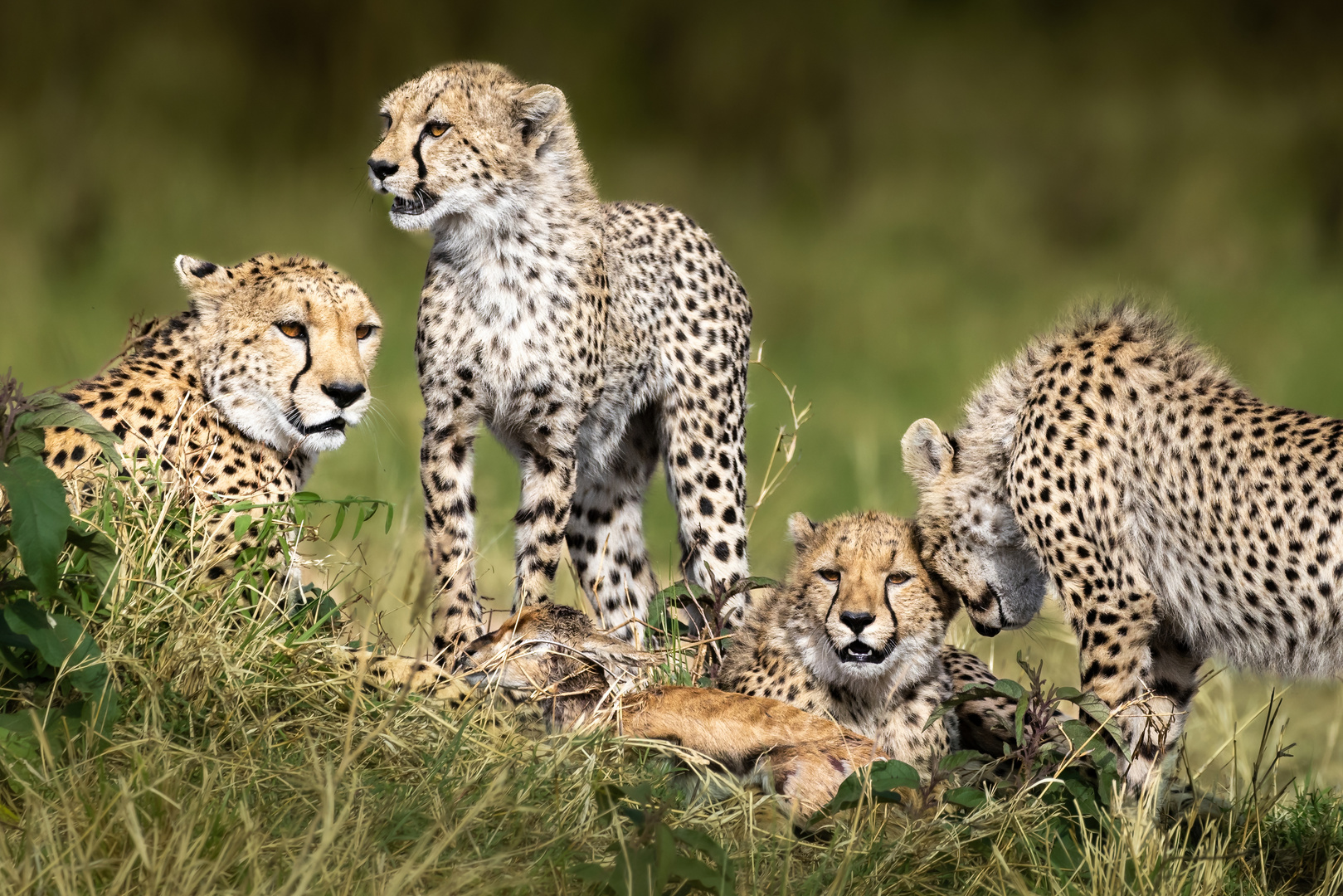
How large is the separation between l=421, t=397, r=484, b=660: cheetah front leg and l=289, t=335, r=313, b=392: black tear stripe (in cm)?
50

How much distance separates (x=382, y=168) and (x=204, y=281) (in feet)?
1.78

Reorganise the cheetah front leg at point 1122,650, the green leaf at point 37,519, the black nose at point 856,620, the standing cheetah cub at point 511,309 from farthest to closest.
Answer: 1. the standing cheetah cub at point 511,309
2. the cheetah front leg at point 1122,650
3. the black nose at point 856,620
4. the green leaf at point 37,519

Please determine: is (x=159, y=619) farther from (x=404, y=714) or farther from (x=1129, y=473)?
(x=1129, y=473)

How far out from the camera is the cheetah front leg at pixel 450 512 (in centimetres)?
390

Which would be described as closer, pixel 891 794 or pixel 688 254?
pixel 891 794

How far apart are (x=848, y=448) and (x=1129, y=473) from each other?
538cm

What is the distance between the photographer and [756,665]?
3.62 m

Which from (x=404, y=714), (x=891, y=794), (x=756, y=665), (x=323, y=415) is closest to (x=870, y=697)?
(x=756, y=665)

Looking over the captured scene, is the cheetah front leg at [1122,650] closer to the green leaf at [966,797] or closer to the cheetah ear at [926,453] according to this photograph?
the cheetah ear at [926,453]

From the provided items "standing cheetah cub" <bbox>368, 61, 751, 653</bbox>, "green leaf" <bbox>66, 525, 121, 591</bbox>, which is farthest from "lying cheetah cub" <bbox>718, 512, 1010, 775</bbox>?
"green leaf" <bbox>66, 525, 121, 591</bbox>

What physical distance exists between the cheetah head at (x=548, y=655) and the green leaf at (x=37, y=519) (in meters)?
Result: 1.03

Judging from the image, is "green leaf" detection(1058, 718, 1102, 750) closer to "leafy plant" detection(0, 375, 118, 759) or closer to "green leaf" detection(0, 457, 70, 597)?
"leafy plant" detection(0, 375, 118, 759)

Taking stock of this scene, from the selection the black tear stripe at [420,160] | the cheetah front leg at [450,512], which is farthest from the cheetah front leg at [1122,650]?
the black tear stripe at [420,160]

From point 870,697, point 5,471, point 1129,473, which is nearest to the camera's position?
A: point 5,471
